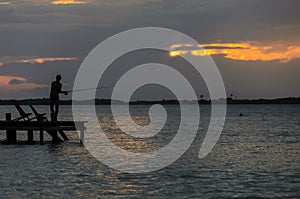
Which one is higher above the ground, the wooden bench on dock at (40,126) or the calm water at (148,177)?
the wooden bench on dock at (40,126)

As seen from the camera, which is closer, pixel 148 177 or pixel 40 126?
pixel 148 177

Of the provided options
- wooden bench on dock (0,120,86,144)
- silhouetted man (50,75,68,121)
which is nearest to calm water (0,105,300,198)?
wooden bench on dock (0,120,86,144)

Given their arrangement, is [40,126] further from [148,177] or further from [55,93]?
[148,177]

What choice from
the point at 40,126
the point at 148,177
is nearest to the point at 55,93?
the point at 40,126

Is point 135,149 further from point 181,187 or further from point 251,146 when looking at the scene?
point 181,187

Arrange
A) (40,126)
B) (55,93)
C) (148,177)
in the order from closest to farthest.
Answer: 1. (148,177)
2. (40,126)
3. (55,93)

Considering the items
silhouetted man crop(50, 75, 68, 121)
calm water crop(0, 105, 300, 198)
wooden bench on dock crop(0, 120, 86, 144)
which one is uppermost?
silhouetted man crop(50, 75, 68, 121)

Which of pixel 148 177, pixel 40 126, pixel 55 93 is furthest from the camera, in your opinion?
pixel 55 93

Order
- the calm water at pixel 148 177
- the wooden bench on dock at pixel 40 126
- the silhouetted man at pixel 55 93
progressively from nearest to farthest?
the calm water at pixel 148 177 < the wooden bench on dock at pixel 40 126 < the silhouetted man at pixel 55 93

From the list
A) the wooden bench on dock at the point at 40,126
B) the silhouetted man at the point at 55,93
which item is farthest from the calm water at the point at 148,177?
the silhouetted man at the point at 55,93

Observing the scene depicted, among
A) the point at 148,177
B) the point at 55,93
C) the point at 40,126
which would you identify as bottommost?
the point at 148,177

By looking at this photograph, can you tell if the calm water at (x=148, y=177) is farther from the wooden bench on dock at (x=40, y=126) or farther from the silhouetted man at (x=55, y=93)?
the silhouetted man at (x=55, y=93)

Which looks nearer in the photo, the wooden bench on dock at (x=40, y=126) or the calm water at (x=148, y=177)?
the calm water at (x=148, y=177)

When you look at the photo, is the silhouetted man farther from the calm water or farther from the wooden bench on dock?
the calm water
